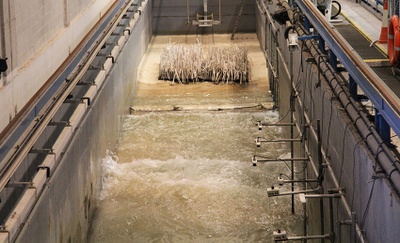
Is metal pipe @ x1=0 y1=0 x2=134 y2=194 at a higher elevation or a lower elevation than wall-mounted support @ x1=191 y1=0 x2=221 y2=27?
higher

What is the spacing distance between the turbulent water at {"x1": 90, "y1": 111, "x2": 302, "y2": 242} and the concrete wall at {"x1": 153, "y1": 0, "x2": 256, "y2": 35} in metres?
5.88

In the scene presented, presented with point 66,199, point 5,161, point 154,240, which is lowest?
point 154,240

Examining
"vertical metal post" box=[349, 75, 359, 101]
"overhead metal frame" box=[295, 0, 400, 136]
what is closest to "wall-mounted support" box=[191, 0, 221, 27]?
"overhead metal frame" box=[295, 0, 400, 136]

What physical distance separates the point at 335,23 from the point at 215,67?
333 centimetres

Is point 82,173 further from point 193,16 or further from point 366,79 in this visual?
point 193,16

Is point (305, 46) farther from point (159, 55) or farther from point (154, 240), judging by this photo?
point (159, 55)

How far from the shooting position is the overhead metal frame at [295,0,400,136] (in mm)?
4846

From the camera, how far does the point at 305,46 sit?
890 centimetres

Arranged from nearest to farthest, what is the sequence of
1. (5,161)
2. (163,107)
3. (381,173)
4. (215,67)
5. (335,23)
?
(381,173) → (5,161) → (335,23) → (163,107) → (215,67)

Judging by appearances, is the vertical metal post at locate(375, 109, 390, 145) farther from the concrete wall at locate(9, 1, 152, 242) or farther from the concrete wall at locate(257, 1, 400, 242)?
the concrete wall at locate(9, 1, 152, 242)

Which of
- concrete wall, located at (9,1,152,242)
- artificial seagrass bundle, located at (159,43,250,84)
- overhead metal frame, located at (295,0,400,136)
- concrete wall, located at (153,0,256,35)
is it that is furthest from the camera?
concrete wall, located at (153,0,256,35)

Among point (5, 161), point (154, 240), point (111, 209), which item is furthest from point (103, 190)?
point (5, 161)

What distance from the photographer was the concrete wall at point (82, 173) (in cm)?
643

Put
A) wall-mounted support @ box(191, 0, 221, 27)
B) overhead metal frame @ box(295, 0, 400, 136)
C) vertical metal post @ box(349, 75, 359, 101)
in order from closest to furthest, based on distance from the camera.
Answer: overhead metal frame @ box(295, 0, 400, 136) < vertical metal post @ box(349, 75, 359, 101) < wall-mounted support @ box(191, 0, 221, 27)
